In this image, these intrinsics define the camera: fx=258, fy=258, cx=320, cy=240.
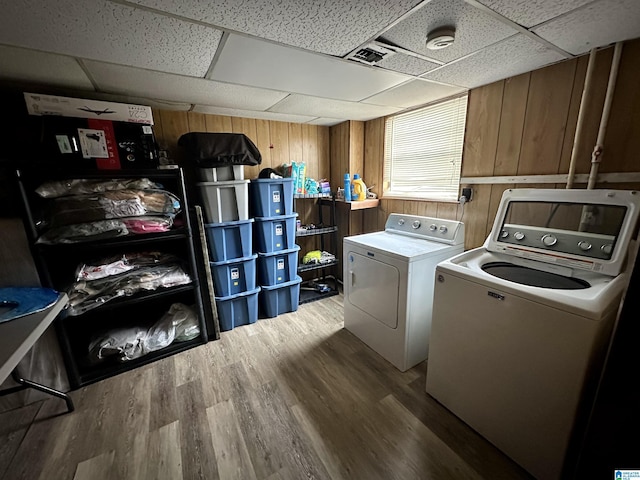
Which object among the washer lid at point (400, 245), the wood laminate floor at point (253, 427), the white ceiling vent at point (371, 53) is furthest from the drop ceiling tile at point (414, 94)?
the wood laminate floor at point (253, 427)

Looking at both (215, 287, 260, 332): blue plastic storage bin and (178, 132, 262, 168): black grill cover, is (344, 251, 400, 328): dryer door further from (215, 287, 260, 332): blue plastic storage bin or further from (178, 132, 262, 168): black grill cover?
(178, 132, 262, 168): black grill cover

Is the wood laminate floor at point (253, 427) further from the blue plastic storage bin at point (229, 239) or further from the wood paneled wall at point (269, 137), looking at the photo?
the wood paneled wall at point (269, 137)

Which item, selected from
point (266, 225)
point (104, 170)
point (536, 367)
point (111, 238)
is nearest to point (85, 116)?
point (104, 170)

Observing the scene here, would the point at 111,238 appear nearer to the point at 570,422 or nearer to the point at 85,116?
the point at 85,116

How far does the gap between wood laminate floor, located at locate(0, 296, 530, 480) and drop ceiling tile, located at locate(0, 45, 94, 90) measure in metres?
2.00

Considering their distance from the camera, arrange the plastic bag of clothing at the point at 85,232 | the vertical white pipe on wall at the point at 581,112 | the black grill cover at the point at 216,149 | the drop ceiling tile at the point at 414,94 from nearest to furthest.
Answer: the vertical white pipe on wall at the point at 581,112, the plastic bag of clothing at the point at 85,232, the drop ceiling tile at the point at 414,94, the black grill cover at the point at 216,149

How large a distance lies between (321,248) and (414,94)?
1960 mm

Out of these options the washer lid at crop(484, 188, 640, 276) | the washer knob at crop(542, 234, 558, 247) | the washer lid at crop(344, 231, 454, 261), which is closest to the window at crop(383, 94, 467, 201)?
the washer lid at crop(344, 231, 454, 261)

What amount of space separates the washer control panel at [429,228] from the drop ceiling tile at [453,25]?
112 cm

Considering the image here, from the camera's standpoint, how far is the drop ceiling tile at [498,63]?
4.33 ft

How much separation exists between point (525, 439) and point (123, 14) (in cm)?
252

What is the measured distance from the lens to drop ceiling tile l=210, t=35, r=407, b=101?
4.36ft

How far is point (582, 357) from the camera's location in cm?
99

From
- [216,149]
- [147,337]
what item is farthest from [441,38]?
[147,337]
